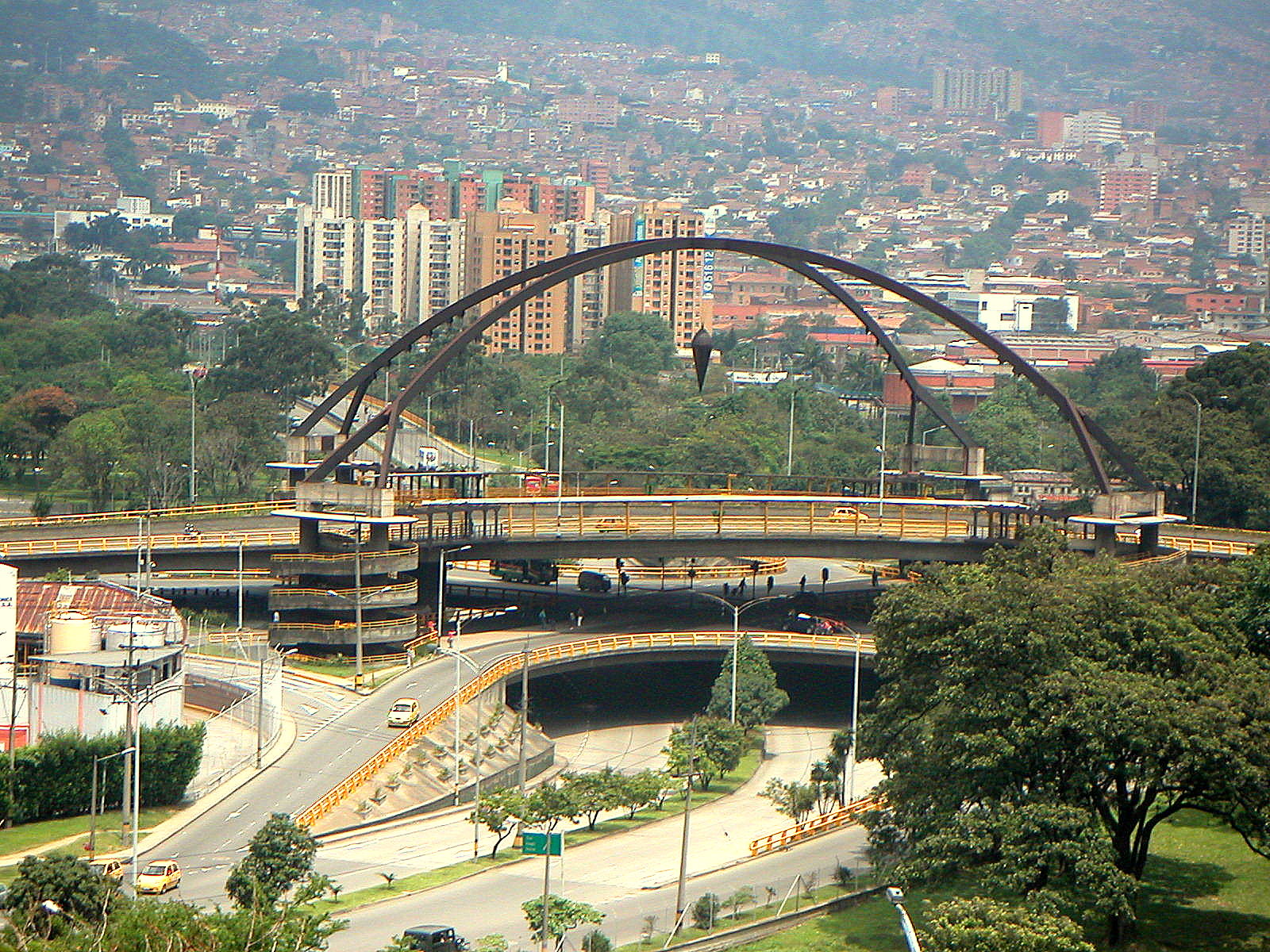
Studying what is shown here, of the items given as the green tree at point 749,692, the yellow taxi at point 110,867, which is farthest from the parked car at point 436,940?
the green tree at point 749,692

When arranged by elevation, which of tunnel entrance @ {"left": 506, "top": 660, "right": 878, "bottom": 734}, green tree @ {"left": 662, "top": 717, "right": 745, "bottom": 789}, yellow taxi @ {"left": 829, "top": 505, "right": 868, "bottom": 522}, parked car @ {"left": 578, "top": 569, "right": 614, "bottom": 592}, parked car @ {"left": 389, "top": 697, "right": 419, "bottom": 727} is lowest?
tunnel entrance @ {"left": 506, "top": 660, "right": 878, "bottom": 734}

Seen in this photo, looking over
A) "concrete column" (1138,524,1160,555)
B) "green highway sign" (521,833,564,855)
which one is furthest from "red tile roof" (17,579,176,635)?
"concrete column" (1138,524,1160,555)

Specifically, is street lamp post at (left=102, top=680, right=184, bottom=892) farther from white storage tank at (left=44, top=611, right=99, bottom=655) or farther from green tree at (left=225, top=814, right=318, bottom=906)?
white storage tank at (left=44, top=611, right=99, bottom=655)

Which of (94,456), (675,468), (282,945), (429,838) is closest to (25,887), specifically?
(282,945)

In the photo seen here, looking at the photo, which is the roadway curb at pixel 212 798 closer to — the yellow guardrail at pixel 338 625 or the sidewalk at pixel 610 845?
the sidewalk at pixel 610 845

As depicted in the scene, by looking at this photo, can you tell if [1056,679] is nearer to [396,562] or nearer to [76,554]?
[396,562]

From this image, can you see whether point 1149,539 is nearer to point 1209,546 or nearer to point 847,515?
point 1209,546

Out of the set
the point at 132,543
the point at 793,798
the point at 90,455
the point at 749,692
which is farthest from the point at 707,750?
the point at 90,455
